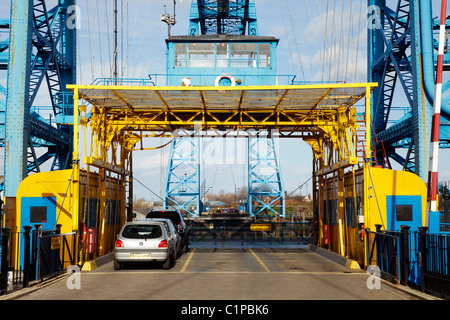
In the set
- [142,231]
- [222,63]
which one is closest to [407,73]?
[222,63]

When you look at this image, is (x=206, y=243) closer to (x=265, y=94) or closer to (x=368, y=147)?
(x=265, y=94)

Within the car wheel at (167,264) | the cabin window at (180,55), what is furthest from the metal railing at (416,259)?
the cabin window at (180,55)

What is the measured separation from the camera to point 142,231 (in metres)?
16.1

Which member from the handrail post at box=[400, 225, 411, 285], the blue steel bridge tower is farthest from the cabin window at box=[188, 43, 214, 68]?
the handrail post at box=[400, 225, 411, 285]

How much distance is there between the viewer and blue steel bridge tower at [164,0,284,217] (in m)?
28.6

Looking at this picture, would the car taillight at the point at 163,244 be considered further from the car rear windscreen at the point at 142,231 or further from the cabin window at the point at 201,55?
the cabin window at the point at 201,55

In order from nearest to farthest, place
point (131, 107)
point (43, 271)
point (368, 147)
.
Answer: point (43, 271)
point (368, 147)
point (131, 107)

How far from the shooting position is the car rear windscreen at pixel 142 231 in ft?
52.3

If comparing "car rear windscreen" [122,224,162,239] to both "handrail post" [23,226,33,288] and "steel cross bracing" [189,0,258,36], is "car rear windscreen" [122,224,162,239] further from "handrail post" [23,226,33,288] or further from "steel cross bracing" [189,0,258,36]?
"steel cross bracing" [189,0,258,36]

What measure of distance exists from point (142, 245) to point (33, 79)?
21.9 metres

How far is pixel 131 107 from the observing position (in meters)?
20.4

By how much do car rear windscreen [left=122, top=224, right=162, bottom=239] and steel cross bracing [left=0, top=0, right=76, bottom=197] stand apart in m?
12.2
